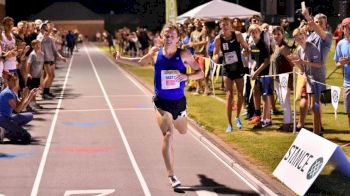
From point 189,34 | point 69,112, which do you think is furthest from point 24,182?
point 189,34

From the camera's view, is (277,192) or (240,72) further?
(240,72)

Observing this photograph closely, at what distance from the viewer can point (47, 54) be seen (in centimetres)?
2070

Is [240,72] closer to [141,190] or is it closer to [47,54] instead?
[141,190]

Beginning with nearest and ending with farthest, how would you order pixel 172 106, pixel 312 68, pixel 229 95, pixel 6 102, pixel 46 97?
pixel 172 106 < pixel 312 68 < pixel 6 102 < pixel 229 95 < pixel 46 97

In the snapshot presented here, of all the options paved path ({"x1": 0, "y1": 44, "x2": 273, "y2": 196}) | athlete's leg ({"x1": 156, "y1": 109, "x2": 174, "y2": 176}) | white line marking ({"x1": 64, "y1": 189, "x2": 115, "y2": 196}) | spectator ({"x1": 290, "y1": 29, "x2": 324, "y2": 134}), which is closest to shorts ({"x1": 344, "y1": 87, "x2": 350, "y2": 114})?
spectator ({"x1": 290, "y1": 29, "x2": 324, "y2": 134})

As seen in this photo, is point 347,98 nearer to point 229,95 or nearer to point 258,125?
point 229,95

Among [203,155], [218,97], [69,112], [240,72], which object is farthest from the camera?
[218,97]

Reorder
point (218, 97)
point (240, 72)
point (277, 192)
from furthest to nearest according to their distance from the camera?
point (218, 97) < point (240, 72) < point (277, 192)

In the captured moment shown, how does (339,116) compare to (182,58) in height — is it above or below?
below

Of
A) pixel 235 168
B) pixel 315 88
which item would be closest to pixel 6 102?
pixel 235 168

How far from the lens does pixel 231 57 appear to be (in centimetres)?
1331

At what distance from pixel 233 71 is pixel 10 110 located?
438 centimetres

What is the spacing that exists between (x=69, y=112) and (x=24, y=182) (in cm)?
845

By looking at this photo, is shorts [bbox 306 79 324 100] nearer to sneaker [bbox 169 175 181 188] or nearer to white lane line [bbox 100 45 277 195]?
white lane line [bbox 100 45 277 195]
